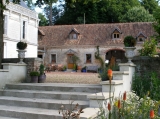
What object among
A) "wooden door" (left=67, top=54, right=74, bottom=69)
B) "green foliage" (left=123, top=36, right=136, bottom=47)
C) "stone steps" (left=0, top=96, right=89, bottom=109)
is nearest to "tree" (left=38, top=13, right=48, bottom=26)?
"wooden door" (left=67, top=54, right=74, bottom=69)

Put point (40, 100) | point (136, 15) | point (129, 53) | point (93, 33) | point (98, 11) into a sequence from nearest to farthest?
point (40, 100) < point (129, 53) < point (93, 33) < point (136, 15) < point (98, 11)

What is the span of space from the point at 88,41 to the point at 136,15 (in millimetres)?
11704

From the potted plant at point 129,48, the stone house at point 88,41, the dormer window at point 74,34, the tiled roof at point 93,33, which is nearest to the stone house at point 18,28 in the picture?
the stone house at point 88,41

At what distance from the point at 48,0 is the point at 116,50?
1882 cm

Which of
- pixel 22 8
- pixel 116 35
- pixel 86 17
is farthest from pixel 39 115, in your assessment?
pixel 86 17

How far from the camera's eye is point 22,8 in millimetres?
25031

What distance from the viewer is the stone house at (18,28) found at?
75.4 ft

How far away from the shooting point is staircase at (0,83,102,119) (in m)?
5.46

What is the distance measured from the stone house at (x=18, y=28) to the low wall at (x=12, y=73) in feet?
48.2

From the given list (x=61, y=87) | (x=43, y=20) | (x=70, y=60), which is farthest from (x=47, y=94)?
(x=43, y=20)

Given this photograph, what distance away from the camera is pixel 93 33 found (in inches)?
1164

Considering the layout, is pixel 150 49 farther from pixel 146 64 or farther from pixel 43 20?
pixel 43 20

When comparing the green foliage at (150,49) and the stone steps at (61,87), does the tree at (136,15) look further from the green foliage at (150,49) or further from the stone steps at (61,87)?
the stone steps at (61,87)

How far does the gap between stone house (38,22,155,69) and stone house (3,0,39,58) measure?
332cm
